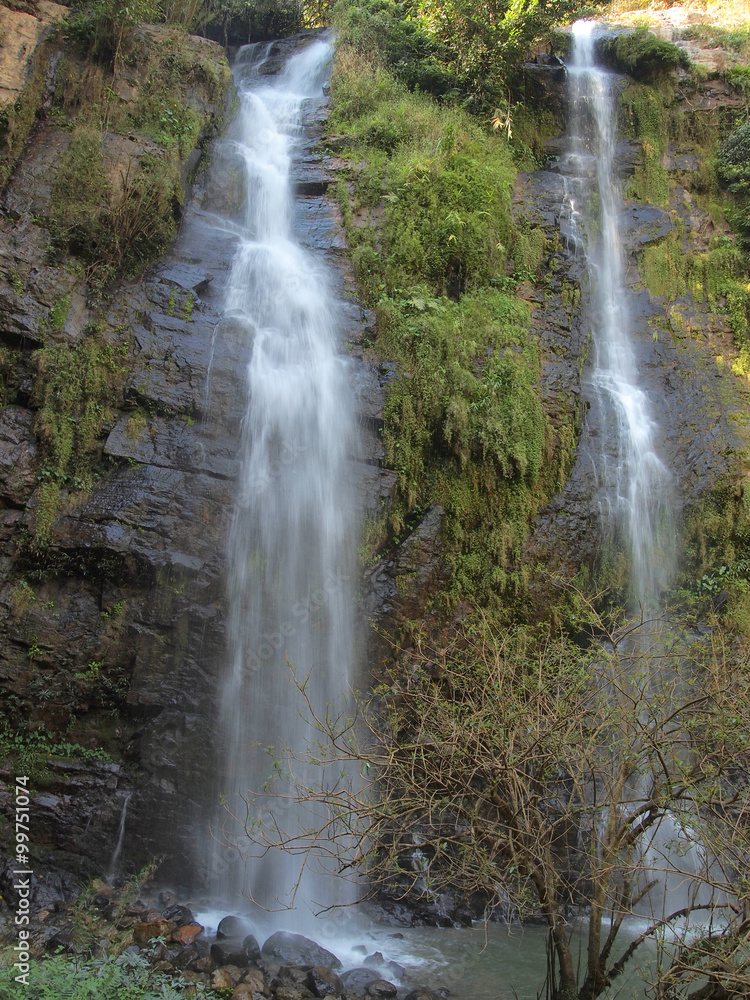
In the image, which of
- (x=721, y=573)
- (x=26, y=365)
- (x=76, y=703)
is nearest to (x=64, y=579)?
(x=76, y=703)

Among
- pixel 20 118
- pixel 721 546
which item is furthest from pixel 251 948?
pixel 20 118

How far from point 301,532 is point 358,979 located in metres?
4.83

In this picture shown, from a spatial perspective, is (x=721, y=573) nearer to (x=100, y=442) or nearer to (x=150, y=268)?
(x=100, y=442)

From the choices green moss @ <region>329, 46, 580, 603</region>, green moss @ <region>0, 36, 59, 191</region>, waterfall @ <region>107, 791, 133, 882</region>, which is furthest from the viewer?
green moss @ <region>0, 36, 59, 191</region>

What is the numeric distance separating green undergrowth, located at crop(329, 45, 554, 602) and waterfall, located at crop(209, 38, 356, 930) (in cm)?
84

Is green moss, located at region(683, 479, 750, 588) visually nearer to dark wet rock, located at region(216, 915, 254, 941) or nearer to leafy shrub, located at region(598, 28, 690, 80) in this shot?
dark wet rock, located at region(216, 915, 254, 941)

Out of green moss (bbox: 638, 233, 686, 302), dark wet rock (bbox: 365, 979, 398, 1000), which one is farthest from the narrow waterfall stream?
dark wet rock (bbox: 365, 979, 398, 1000)

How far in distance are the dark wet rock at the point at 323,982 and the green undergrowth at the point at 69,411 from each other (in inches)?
214

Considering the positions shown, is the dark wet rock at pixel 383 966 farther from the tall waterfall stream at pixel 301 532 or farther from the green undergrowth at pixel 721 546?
the green undergrowth at pixel 721 546

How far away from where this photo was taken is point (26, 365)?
8773mm

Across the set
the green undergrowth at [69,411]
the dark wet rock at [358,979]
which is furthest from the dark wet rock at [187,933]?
the green undergrowth at [69,411]

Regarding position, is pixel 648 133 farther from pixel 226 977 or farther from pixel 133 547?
pixel 226 977

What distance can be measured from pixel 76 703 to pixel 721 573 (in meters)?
9.17

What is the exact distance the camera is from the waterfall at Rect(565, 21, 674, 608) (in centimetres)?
1039
